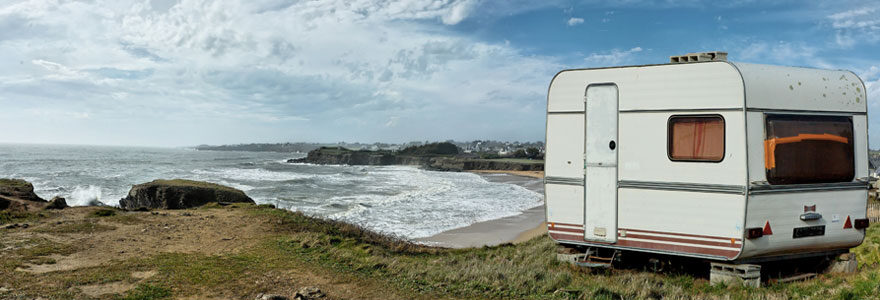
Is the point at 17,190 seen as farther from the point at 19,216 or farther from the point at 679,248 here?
the point at 679,248

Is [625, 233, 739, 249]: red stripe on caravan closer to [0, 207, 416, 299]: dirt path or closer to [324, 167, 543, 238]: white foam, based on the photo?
[0, 207, 416, 299]: dirt path

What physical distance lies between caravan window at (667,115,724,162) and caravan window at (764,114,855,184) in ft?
1.86

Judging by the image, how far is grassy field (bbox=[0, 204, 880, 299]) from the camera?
19.6 ft

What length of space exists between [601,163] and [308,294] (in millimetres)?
4320

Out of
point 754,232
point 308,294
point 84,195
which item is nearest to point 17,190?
point 308,294

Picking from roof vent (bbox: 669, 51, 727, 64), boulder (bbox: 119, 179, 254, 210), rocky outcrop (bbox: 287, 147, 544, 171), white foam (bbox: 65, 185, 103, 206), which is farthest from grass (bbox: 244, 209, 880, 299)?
rocky outcrop (bbox: 287, 147, 544, 171)

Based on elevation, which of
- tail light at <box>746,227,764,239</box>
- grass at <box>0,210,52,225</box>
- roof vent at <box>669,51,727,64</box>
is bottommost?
grass at <box>0,210,52,225</box>

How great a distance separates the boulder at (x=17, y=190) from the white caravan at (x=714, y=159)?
17.7 meters

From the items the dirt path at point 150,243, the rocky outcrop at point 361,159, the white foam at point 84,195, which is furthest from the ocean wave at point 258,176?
the rocky outcrop at point 361,159

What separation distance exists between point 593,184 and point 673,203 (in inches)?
41.8

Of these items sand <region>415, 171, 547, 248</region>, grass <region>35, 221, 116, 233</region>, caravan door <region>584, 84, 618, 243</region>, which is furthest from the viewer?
sand <region>415, 171, 547, 248</region>

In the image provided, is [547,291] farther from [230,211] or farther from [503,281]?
[230,211]

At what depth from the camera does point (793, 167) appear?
6.26 m

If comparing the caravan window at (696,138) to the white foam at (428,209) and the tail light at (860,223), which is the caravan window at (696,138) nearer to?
the tail light at (860,223)
